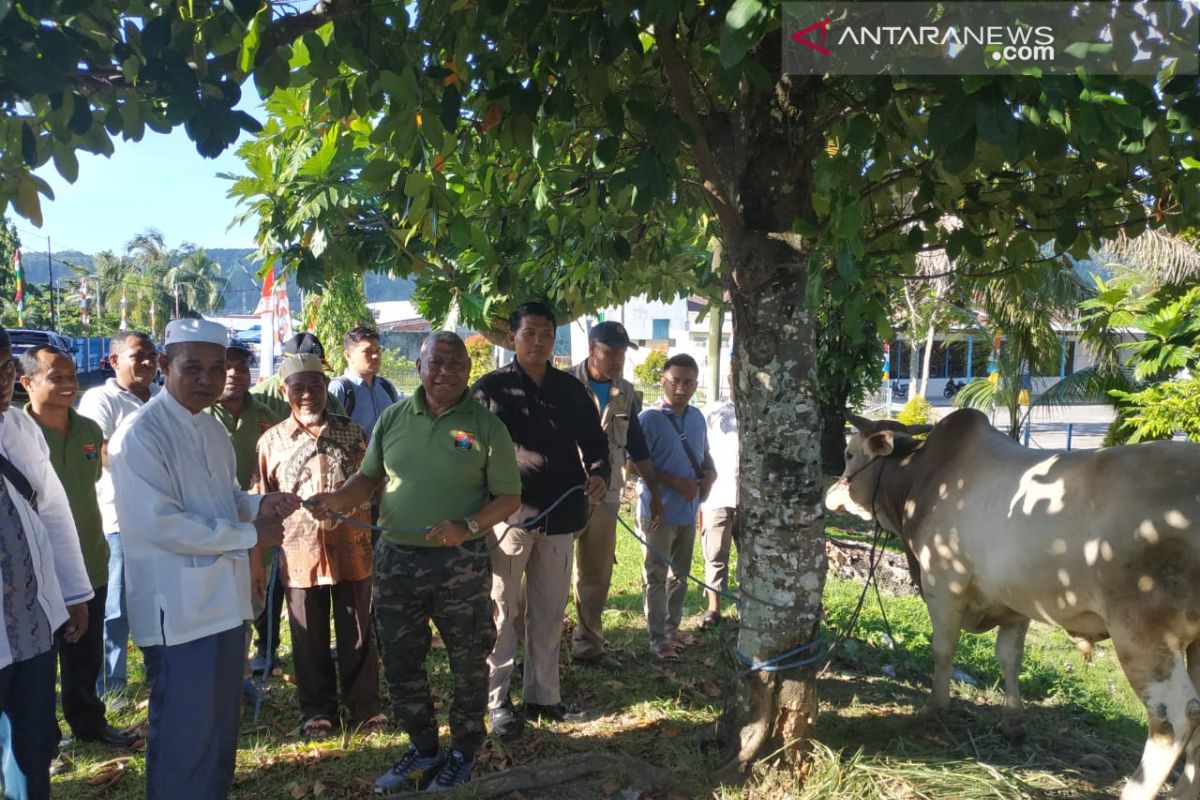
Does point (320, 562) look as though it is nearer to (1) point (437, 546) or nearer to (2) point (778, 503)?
(1) point (437, 546)

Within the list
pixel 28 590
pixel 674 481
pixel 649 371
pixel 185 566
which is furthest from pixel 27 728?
pixel 649 371

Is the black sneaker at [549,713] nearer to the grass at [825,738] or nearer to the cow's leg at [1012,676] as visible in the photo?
the grass at [825,738]

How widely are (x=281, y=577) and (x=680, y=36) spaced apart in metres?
3.49

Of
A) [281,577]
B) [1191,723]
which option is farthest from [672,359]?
[1191,723]

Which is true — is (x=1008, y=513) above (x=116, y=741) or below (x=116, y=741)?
above

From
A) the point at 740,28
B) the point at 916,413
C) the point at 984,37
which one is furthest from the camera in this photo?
the point at 916,413

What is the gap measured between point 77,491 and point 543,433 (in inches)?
97.7

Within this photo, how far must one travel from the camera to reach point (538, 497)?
15.7ft

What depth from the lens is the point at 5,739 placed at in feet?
10.8

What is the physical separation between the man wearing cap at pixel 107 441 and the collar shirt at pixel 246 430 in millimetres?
488

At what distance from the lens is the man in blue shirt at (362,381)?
6.23 metres

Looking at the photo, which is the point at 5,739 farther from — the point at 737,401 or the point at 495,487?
the point at 737,401

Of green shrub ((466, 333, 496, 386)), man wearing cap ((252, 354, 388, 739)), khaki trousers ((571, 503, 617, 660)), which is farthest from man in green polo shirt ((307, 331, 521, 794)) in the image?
green shrub ((466, 333, 496, 386))

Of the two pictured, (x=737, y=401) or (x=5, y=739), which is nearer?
(x=5, y=739)
